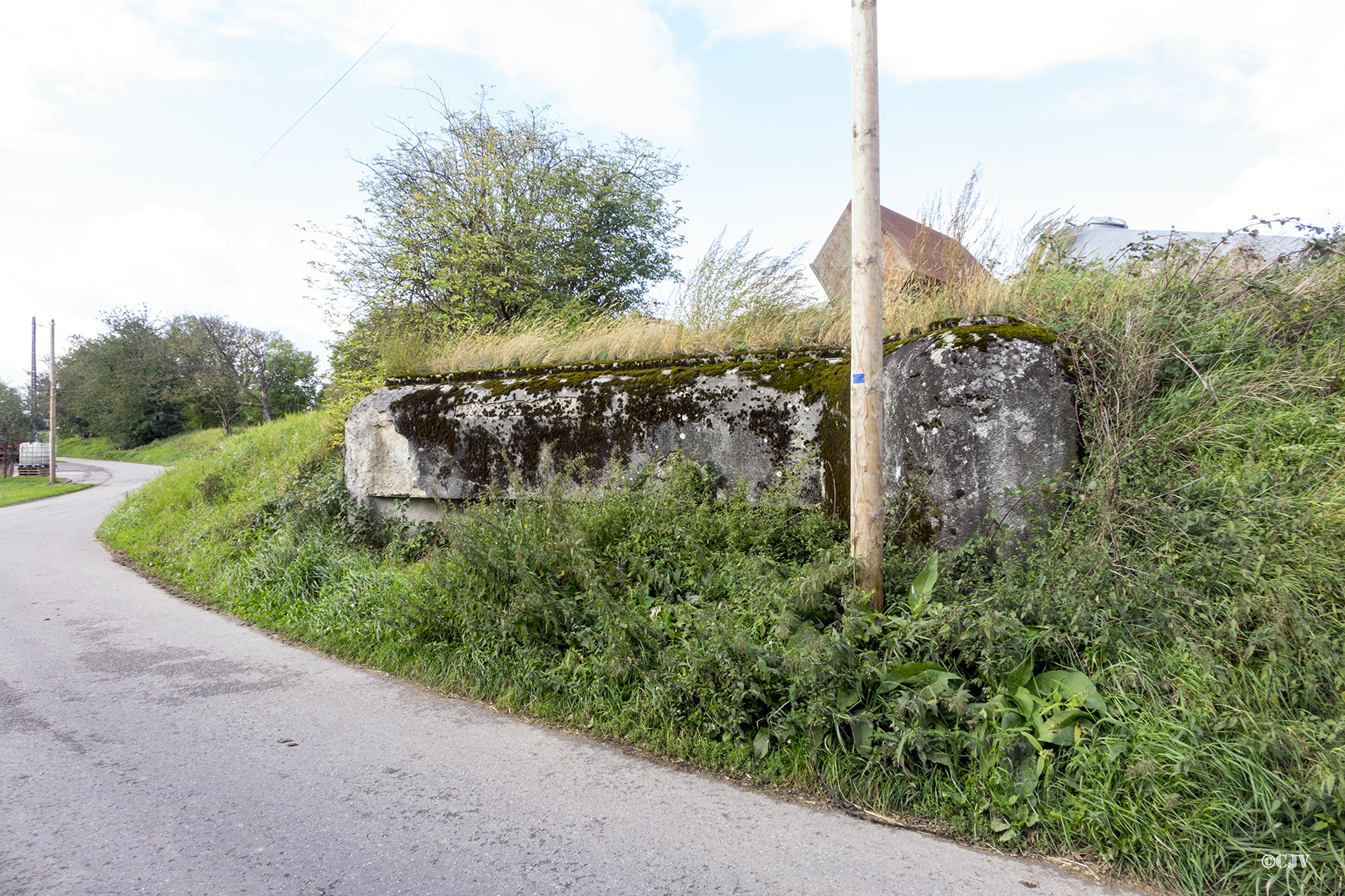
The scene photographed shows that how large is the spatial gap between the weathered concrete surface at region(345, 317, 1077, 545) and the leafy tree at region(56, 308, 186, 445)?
142ft

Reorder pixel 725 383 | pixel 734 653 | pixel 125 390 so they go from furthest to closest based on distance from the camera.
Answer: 1. pixel 125 390
2. pixel 725 383
3. pixel 734 653

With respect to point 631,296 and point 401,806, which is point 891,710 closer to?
point 401,806

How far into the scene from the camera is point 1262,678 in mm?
2482

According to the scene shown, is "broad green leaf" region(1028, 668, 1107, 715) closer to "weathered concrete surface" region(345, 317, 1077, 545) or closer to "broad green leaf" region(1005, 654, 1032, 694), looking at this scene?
"broad green leaf" region(1005, 654, 1032, 694)

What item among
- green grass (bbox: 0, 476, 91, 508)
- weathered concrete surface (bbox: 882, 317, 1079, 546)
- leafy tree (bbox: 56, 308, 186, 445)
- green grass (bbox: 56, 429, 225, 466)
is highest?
leafy tree (bbox: 56, 308, 186, 445)

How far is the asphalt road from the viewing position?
235 centimetres

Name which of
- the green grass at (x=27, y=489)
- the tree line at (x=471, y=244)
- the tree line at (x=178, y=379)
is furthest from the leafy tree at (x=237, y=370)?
the tree line at (x=471, y=244)

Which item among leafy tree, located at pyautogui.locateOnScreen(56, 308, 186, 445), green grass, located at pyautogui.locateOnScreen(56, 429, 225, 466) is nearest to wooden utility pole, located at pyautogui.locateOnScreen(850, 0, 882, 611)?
green grass, located at pyautogui.locateOnScreen(56, 429, 225, 466)

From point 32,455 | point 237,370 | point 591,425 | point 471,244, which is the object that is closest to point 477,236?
point 471,244

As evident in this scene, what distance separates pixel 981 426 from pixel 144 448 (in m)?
51.3

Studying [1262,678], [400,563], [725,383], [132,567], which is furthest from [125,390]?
[1262,678]

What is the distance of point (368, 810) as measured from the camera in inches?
110

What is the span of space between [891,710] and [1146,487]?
5.56 feet

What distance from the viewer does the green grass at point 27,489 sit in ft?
60.6
